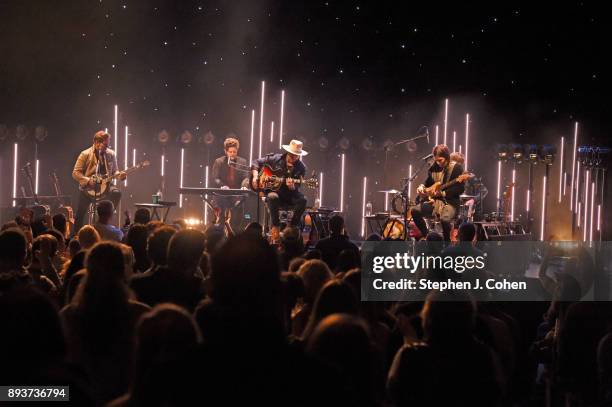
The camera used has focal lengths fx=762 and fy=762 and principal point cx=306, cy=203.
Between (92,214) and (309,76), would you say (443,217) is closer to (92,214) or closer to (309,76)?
(92,214)

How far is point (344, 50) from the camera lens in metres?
19.5

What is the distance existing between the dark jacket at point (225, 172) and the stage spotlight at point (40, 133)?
5.96 metres

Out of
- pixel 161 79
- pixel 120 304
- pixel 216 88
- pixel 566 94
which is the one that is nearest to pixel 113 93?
pixel 161 79

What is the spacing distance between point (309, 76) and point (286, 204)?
717 cm

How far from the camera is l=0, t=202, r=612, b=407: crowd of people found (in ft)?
6.46

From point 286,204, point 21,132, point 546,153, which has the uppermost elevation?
point 21,132

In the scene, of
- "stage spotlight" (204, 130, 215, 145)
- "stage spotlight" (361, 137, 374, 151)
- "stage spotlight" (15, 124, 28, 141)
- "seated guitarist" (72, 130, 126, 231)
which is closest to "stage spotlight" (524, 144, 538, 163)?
"stage spotlight" (361, 137, 374, 151)

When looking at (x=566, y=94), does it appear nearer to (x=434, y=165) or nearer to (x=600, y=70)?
(x=600, y=70)

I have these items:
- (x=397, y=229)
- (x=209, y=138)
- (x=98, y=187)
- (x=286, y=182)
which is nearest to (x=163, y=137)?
(x=209, y=138)

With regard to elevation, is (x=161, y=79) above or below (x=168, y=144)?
above

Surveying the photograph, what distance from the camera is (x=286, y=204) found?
13266mm

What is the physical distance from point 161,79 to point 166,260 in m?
15.1

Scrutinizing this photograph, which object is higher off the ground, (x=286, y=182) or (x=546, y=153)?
(x=546, y=153)

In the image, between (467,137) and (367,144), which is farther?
(367,144)
